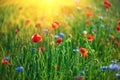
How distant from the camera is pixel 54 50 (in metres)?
2.44

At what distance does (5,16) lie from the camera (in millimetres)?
3932

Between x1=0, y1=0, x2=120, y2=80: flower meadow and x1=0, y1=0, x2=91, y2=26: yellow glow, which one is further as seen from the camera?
x1=0, y1=0, x2=91, y2=26: yellow glow

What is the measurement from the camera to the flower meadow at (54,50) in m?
2.19

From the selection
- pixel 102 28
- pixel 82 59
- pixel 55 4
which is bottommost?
pixel 55 4

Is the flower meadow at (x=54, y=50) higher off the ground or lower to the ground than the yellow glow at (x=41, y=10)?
higher

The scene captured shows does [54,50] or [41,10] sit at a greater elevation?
[54,50]

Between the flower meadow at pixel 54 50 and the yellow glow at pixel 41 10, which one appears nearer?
the flower meadow at pixel 54 50

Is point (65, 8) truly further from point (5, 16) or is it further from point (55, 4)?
point (5, 16)

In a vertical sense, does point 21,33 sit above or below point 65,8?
above

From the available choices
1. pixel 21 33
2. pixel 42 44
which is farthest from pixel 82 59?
pixel 21 33

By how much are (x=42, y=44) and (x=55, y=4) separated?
276 centimetres

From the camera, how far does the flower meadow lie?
219 cm

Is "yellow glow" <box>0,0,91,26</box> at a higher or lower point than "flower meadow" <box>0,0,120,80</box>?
lower

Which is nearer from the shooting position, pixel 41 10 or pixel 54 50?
pixel 54 50
